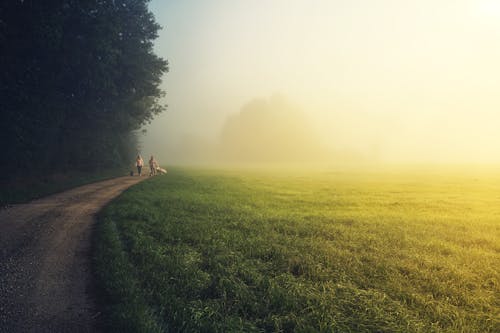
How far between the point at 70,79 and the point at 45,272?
27.0 m

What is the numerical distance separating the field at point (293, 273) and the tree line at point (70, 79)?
14.4 metres

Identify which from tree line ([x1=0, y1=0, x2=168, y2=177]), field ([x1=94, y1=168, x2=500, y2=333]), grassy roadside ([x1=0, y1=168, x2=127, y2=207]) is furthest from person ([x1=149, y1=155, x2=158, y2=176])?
field ([x1=94, y1=168, x2=500, y2=333])

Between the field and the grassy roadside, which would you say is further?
the grassy roadside

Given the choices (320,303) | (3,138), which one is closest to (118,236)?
(320,303)

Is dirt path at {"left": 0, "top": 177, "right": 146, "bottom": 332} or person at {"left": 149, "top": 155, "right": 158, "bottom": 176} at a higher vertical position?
person at {"left": 149, "top": 155, "right": 158, "bottom": 176}

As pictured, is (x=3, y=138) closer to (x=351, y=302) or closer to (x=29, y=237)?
(x=29, y=237)

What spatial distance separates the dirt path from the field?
45cm

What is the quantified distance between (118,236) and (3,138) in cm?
1794

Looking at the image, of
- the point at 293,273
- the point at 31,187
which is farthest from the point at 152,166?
the point at 293,273

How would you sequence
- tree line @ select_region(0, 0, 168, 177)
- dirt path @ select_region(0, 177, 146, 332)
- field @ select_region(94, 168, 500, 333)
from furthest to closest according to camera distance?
tree line @ select_region(0, 0, 168, 177)
field @ select_region(94, 168, 500, 333)
dirt path @ select_region(0, 177, 146, 332)

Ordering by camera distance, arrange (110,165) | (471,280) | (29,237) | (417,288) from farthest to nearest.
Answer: (110,165)
(29,237)
(471,280)
(417,288)

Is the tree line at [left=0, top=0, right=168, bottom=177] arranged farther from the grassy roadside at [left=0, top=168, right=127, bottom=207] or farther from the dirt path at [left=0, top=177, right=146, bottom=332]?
the dirt path at [left=0, top=177, right=146, bottom=332]

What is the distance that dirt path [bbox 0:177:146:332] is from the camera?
5.05 metres

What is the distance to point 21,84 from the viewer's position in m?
20.6
